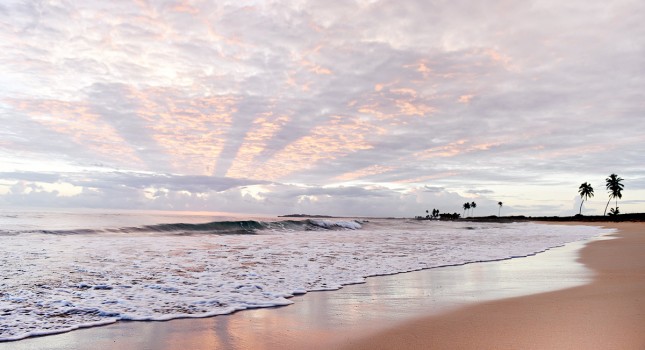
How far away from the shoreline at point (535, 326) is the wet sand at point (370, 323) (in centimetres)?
1

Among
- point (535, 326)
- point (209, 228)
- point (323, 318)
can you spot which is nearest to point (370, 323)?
point (323, 318)

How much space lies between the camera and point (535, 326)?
16.3ft

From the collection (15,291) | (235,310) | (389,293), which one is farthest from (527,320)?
(15,291)

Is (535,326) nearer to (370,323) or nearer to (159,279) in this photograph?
(370,323)

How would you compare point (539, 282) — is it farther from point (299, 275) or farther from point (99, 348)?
point (99, 348)

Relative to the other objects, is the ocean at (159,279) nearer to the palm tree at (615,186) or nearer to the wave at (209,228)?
the wave at (209,228)

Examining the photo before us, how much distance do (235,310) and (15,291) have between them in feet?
13.5

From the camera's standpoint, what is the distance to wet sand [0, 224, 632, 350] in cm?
453

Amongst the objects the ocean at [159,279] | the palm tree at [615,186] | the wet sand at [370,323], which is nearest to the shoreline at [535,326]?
the wet sand at [370,323]

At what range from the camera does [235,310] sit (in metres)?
6.11

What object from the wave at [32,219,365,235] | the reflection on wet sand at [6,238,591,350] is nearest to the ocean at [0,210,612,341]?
the reflection on wet sand at [6,238,591,350]

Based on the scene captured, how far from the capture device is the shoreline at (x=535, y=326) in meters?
4.35

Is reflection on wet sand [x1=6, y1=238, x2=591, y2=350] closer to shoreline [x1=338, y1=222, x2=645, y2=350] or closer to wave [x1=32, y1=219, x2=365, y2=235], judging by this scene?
shoreline [x1=338, y1=222, x2=645, y2=350]

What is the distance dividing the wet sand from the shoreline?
1 cm
